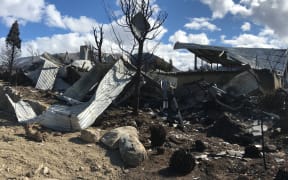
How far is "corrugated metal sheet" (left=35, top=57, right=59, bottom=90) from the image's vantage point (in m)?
15.6

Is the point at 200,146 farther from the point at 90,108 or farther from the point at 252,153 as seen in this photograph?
the point at 90,108

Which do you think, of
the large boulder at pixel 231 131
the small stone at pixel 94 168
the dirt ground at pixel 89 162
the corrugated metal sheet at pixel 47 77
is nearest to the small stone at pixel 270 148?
the dirt ground at pixel 89 162

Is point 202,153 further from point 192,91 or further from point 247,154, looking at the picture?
point 192,91

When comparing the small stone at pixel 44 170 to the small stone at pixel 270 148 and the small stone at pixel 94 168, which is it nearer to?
the small stone at pixel 94 168

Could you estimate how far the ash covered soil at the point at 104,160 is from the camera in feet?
22.4

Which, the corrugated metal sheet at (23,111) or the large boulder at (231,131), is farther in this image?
the corrugated metal sheet at (23,111)

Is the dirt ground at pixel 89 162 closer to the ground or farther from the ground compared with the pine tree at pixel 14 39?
closer to the ground

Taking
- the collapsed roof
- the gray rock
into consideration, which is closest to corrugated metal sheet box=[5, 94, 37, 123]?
the gray rock

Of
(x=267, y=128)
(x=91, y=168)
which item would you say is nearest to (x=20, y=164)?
(x=91, y=168)

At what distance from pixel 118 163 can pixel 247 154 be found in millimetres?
2513

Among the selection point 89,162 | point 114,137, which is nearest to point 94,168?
point 89,162

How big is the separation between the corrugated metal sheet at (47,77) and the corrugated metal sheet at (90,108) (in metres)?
4.75

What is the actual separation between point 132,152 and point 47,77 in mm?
9457

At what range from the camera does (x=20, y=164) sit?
680cm
